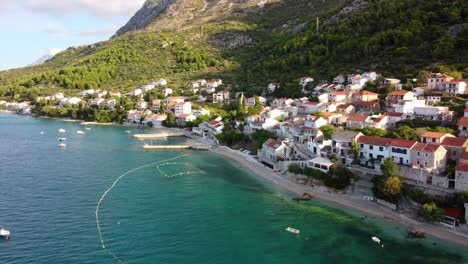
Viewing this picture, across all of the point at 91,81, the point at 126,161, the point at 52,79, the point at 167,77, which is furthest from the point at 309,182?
the point at 52,79

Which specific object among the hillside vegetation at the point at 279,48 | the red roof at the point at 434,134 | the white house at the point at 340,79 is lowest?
the red roof at the point at 434,134

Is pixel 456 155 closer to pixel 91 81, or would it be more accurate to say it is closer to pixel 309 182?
pixel 309 182

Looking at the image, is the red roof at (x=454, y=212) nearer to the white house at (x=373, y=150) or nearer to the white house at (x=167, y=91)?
the white house at (x=373, y=150)

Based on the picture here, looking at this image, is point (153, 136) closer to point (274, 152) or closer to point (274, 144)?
point (274, 144)

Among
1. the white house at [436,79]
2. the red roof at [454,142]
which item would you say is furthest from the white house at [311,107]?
the red roof at [454,142]

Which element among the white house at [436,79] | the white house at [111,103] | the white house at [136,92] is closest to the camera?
the white house at [436,79]

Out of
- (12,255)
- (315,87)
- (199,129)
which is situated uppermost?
(315,87)
